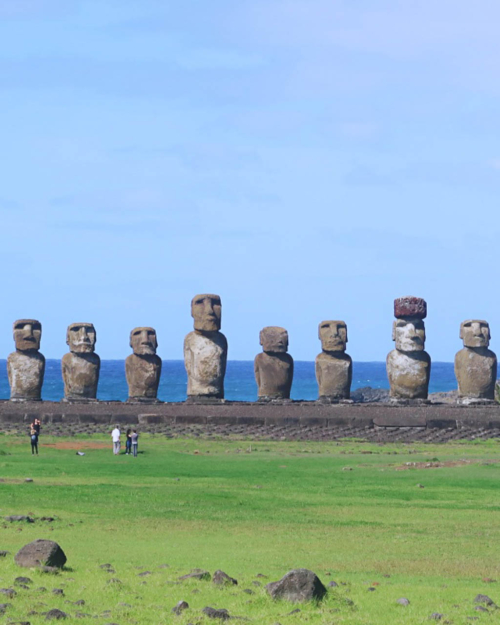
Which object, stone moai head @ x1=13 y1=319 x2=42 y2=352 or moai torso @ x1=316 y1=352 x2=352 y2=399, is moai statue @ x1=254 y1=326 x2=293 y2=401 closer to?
moai torso @ x1=316 y1=352 x2=352 y2=399

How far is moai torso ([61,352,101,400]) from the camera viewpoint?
104 ft

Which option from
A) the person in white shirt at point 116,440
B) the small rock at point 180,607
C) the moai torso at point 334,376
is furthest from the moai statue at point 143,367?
the small rock at point 180,607

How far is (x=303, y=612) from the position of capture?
30.8 feet

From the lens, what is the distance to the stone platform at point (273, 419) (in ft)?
91.9

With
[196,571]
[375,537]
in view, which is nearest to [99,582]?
[196,571]

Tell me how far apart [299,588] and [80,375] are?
74.4 feet

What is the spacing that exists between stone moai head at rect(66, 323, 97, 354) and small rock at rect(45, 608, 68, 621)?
2273 cm

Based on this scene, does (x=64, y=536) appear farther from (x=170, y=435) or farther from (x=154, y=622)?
(x=170, y=435)

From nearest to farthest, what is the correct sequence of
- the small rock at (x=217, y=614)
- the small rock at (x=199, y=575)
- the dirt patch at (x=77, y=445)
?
the small rock at (x=217, y=614)
the small rock at (x=199, y=575)
the dirt patch at (x=77, y=445)

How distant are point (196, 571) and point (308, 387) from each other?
12651 cm

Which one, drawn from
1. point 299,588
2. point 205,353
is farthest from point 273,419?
point 299,588

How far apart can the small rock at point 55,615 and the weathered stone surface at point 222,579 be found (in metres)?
1.62

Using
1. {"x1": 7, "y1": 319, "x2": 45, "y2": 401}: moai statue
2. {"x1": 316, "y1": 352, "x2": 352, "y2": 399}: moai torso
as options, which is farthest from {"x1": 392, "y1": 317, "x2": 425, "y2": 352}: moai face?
{"x1": 7, "y1": 319, "x2": 45, "y2": 401}: moai statue

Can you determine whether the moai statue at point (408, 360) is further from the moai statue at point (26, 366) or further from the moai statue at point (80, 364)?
the moai statue at point (26, 366)
